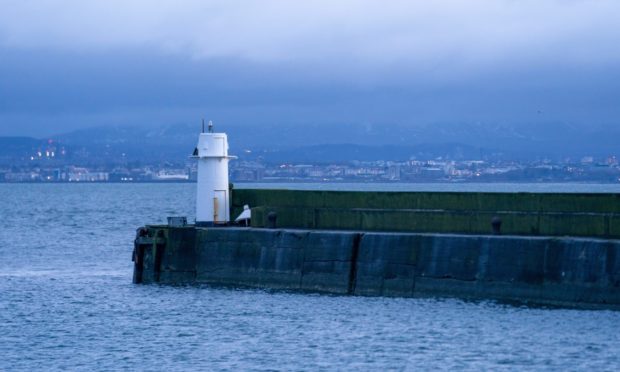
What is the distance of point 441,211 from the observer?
3462 cm

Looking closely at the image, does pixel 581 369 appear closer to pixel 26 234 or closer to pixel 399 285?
pixel 399 285

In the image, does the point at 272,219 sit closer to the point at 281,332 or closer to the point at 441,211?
→ the point at 441,211

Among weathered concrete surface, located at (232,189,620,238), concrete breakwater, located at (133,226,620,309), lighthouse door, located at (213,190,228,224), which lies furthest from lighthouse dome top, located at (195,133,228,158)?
concrete breakwater, located at (133,226,620,309)

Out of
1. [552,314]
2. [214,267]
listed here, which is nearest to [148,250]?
[214,267]

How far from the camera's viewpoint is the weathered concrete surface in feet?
108

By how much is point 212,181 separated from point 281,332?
31.3 feet

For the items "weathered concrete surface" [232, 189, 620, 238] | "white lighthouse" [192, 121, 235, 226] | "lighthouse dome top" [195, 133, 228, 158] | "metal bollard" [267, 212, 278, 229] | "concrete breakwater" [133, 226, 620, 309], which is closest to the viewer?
"concrete breakwater" [133, 226, 620, 309]

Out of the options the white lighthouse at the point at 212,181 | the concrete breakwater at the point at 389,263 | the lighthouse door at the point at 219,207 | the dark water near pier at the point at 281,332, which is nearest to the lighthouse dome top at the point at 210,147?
the white lighthouse at the point at 212,181

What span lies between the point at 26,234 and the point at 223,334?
150 ft

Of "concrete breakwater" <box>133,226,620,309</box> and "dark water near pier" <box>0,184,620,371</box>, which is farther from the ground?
"concrete breakwater" <box>133,226,620,309</box>

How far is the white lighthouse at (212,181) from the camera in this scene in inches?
1519

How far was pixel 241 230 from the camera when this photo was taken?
118 ft

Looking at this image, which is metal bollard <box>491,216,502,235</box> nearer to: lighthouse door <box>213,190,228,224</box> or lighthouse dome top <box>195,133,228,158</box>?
lighthouse door <box>213,190,228,224</box>

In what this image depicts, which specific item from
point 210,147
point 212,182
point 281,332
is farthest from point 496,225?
point 210,147
